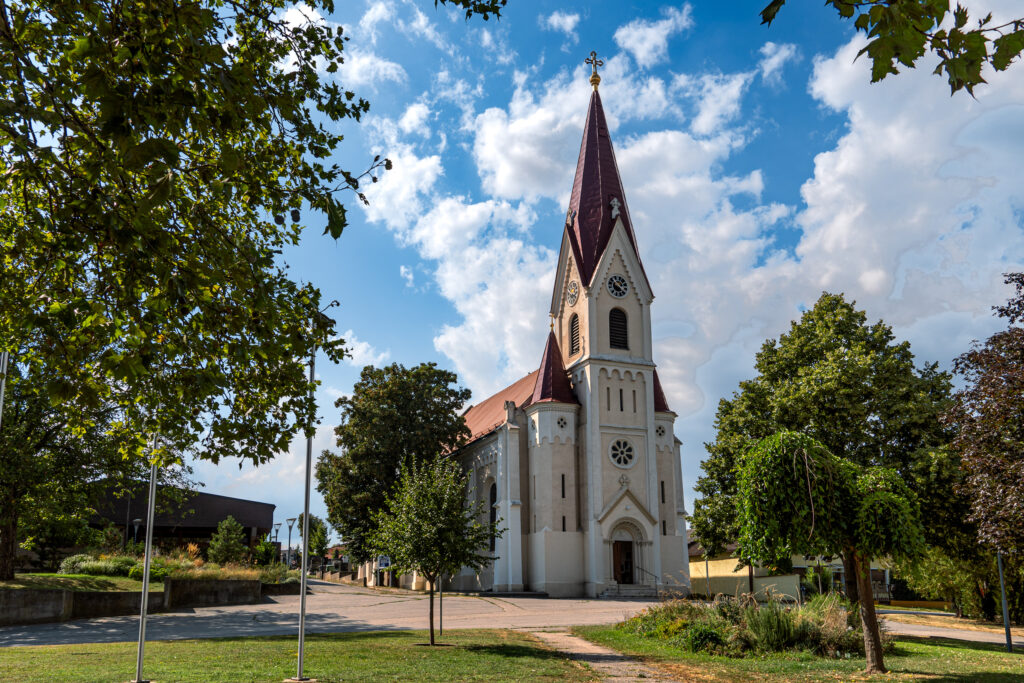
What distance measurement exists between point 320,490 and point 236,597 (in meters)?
21.0

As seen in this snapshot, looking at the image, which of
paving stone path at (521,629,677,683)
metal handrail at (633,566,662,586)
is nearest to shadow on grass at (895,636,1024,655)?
paving stone path at (521,629,677,683)

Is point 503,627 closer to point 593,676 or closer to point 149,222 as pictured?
point 593,676

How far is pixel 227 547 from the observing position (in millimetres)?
55969

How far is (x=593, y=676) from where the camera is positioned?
12.7 m

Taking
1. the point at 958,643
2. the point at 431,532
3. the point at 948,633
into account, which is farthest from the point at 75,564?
the point at 948,633

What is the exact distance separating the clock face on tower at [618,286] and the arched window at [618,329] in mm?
978

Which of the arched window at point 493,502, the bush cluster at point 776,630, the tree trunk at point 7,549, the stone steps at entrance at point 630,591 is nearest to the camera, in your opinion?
the bush cluster at point 776,630

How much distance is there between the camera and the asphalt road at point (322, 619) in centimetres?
2123

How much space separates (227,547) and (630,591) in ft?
105

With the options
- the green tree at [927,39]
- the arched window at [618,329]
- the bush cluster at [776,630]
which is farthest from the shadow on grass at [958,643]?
the arched window at [618,329]

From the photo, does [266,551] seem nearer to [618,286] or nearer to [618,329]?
[618,329]

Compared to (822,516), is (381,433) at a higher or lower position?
higher

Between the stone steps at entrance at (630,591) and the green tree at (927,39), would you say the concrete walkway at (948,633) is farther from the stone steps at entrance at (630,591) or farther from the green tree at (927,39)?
the green tree at (927,39)

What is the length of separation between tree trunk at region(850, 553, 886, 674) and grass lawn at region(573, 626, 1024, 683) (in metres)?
0.23
